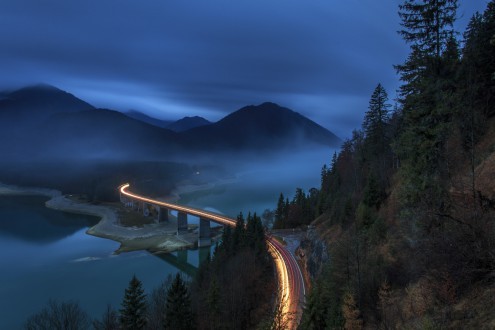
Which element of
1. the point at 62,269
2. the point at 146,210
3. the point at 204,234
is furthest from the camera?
the point at 146,210

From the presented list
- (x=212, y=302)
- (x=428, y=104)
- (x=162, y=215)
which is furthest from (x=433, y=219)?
(x=162, y=215)

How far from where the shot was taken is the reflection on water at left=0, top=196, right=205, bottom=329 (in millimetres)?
45906

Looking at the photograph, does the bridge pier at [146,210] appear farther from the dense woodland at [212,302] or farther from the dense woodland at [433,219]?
the dense woodland at [433,219]

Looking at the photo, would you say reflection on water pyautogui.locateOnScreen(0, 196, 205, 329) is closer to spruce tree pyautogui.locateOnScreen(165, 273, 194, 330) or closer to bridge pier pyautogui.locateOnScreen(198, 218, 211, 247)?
bridge pier pyautogui.locateOnScreen(198, 218, 211, 247)

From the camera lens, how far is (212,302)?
2842 cm

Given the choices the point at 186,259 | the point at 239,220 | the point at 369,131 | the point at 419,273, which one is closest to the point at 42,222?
the point at 186,259

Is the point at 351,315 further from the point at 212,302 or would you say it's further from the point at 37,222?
the point at 37,222

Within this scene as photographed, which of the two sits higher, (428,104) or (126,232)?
(428,104)

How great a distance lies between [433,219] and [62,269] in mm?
66381

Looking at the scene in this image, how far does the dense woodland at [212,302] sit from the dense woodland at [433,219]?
248 inches

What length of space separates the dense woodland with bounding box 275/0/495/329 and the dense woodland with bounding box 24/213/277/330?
6.30m

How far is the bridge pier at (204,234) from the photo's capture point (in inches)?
3049

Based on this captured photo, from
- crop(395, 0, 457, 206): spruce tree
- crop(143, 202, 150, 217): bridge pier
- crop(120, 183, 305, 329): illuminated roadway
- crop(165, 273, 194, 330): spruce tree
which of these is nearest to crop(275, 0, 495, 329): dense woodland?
crop(395, 0, 457, 206): spruce tree

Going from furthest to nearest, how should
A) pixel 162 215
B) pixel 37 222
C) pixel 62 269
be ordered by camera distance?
pixel 37 222 → pixel 162 215 → pixel 62 269
